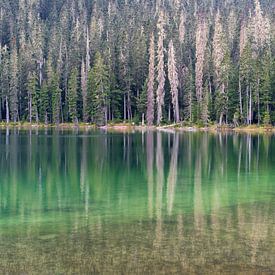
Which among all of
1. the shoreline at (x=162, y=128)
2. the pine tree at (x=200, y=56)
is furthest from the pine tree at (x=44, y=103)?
the pine tree at (x=200, y=56)

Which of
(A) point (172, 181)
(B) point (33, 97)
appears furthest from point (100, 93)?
(A) point (172, 181)

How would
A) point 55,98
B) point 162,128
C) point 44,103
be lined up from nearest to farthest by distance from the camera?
point 162,128
point 55,98
point 44,103

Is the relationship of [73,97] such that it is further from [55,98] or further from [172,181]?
[172,181]

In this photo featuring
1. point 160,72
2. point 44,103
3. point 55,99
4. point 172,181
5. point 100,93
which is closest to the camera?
point 172,181

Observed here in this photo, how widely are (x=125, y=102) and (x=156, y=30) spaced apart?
1578 centimetres

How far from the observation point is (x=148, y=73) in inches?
4107

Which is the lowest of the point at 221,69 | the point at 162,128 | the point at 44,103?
the point at 162,128

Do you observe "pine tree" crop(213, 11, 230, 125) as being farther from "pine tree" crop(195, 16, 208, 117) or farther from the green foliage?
the green foliage

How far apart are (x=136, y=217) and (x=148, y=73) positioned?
289ft

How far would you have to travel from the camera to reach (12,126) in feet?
343

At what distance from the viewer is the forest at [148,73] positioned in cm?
8838

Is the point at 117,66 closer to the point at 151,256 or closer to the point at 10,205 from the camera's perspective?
the point at 10,205

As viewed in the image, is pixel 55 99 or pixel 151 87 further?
pixel 55 99

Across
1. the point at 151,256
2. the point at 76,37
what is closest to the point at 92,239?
the point at 151,256
